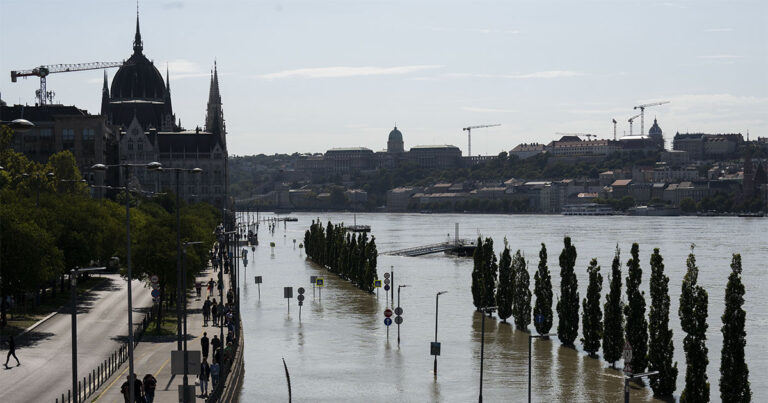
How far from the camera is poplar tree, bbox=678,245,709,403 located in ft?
153

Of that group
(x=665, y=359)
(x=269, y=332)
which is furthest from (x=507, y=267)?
(x=665, y=359)

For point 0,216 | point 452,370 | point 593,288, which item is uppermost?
point 0,216

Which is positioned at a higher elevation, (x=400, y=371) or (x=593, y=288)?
(x=593, y=288)

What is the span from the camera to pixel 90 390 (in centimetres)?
4253

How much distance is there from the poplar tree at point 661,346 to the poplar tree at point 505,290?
992 inches

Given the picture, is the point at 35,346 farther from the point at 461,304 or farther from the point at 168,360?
the point at 461,304

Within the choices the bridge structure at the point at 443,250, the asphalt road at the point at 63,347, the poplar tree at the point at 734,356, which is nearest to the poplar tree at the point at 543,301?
the asphalt road at the point at 63,347

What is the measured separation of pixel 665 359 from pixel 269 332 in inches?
1095

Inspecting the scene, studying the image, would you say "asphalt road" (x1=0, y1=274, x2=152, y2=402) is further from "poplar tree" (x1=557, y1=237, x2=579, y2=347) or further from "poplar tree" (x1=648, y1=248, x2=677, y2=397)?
"poplar tree" (x1=648, y1=248, x2=677, y2=397)

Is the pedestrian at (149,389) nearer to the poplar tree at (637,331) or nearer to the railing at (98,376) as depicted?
the railing at (98,376)

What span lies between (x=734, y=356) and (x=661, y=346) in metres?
7.43

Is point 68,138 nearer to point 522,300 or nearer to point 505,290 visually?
point 505,290

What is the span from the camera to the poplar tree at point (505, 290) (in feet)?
262

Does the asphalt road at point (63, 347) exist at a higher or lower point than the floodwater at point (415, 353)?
higher
